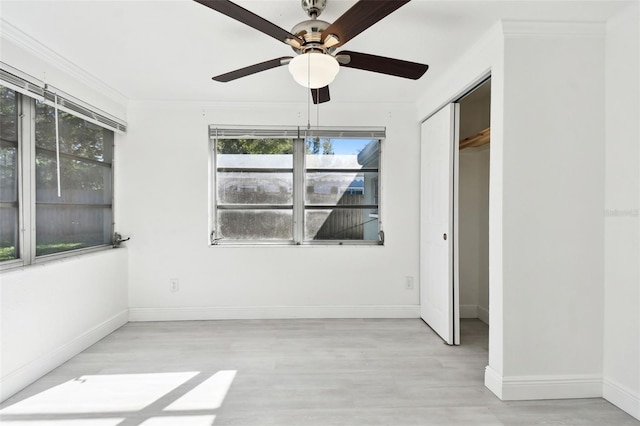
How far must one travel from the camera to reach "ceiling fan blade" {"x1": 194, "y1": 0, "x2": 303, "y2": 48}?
1.45 m

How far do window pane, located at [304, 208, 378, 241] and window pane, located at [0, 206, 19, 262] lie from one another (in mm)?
2455

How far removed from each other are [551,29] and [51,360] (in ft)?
13.4

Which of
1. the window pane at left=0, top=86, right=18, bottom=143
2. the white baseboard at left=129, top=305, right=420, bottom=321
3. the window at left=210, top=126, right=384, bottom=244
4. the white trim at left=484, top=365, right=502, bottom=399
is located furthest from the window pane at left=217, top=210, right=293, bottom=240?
the white trim at left=484, top=365, right=502, bottom=399

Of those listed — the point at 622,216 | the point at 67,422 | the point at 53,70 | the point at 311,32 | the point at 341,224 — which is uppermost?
the point at 53,70

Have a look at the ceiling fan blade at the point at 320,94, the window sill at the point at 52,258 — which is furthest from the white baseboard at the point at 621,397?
the window sill at the point at 52,258

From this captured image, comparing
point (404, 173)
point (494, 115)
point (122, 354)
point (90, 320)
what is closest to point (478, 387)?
point (494, 115)

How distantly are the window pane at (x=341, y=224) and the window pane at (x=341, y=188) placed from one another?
111 mm

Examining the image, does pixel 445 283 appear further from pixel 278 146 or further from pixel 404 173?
pixel 278 146

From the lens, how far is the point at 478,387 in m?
2.32

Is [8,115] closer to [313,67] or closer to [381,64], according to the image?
[313,67]

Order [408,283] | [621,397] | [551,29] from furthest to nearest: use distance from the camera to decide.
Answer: [408,283]
[551,29]
[621,397]

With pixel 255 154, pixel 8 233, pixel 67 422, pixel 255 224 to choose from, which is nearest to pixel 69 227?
pixel 8 233

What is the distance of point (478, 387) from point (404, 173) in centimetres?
217

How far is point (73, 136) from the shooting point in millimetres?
2949
